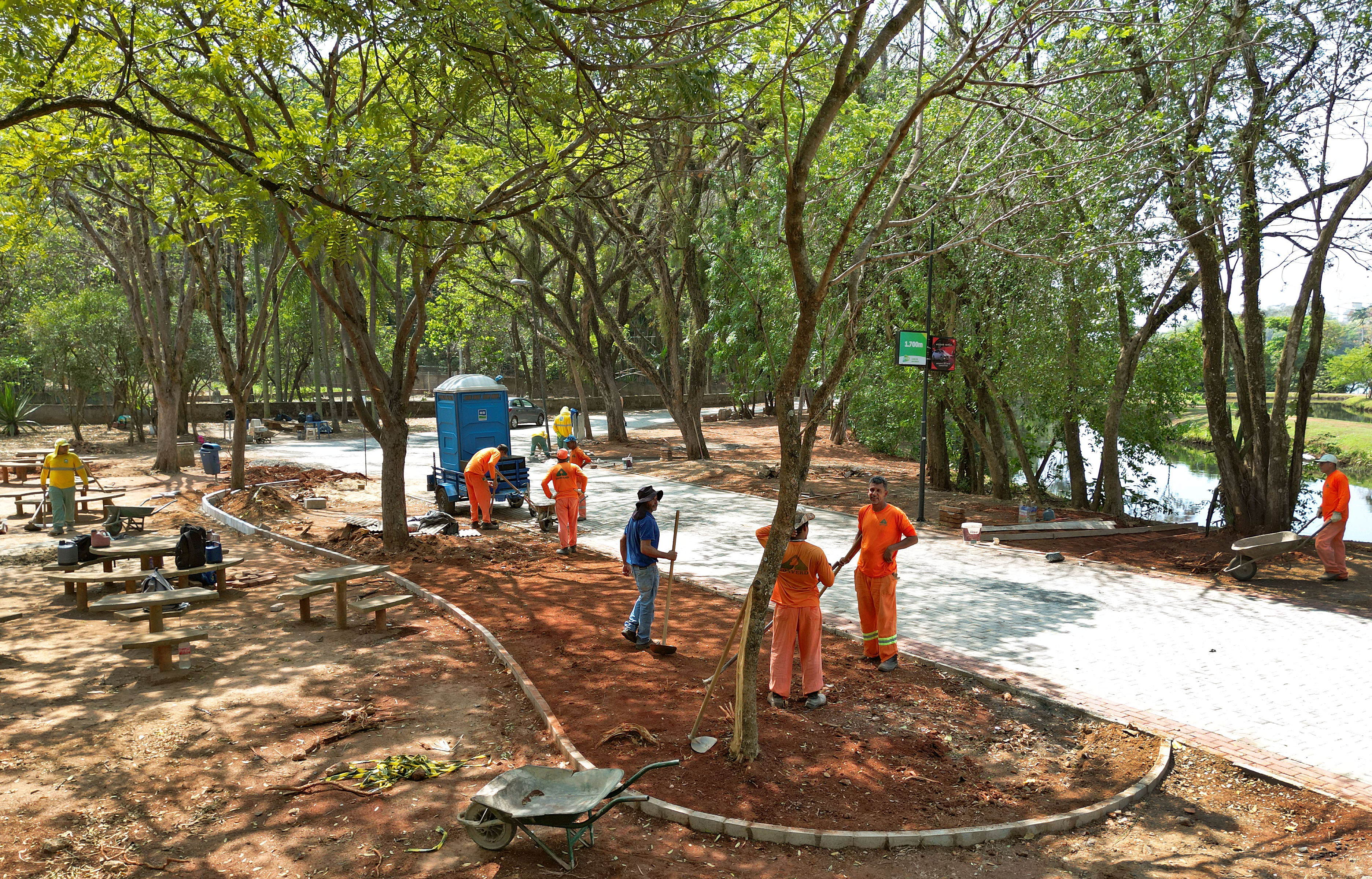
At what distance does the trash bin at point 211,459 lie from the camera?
70.5 feet

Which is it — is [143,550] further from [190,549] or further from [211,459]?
[211,459]

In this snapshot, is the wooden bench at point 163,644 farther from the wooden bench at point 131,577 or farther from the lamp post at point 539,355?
the lamp post at point 539,355

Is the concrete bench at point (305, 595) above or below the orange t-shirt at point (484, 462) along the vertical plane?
below

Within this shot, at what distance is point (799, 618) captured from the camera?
6676mm

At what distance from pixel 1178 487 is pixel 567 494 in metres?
27.9

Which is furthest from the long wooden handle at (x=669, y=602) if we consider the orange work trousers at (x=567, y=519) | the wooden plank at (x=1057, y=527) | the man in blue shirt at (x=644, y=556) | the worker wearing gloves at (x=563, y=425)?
the worker wearing gloves at (x=563, y=425)

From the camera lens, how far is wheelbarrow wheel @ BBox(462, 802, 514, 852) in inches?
181

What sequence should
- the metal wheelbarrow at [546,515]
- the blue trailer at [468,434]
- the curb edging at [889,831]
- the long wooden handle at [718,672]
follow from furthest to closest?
the blue trailer at [468,434] → the metal wheelbarrow at [546,515] → the long wooden handle at [718,672] → the curb edging at [889,831]

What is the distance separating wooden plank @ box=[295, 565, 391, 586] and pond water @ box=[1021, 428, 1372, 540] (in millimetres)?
16673

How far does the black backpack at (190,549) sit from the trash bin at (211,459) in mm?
12352

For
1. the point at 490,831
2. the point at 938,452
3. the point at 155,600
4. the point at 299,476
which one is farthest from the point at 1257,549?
the point at 299,476

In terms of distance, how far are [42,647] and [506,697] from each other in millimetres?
4761

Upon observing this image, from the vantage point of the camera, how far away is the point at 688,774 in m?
5.58

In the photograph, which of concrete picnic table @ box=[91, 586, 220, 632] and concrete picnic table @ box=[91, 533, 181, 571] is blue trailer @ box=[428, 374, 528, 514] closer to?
concrete picnic table @ box=[91, 533, 181, 571]
